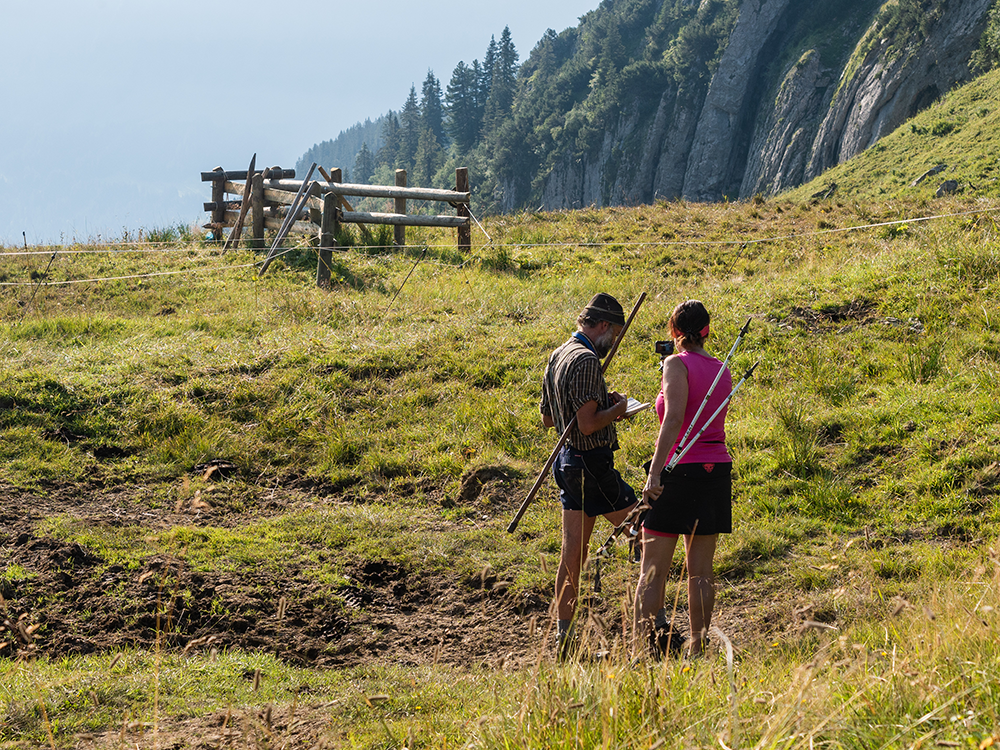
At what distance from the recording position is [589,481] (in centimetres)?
425

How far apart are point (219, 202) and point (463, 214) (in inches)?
254


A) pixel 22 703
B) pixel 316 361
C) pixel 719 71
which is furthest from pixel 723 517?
pixel 719 71

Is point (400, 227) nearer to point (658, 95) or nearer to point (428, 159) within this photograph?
point (658, 95)

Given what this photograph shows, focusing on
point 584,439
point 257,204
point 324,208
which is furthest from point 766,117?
point 584,439

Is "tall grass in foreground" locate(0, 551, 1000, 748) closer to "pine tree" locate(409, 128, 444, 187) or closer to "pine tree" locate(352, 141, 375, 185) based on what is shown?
"pine tree" locate(409, 128, 444, 187)

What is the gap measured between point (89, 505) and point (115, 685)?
3508mm

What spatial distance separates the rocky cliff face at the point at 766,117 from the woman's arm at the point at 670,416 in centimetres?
4371

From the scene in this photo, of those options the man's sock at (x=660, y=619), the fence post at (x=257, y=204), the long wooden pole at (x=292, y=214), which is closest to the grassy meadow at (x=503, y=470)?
the man's sock at (x=660, y=619)

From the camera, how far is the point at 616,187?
88.6 m

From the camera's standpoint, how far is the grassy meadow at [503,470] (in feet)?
8.96

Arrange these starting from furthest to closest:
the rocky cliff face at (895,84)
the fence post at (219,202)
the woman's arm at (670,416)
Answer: the rocky cliff face at (895,84) < the fence post at (219,202) < the woman's arm at (670,416)

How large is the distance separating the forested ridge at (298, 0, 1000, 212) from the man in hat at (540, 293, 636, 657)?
40.6 metres

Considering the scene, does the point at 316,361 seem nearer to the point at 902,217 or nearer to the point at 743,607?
the point at 743,607

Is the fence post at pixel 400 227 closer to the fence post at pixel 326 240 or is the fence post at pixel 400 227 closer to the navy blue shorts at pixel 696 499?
the fence post at pixel 326 240
